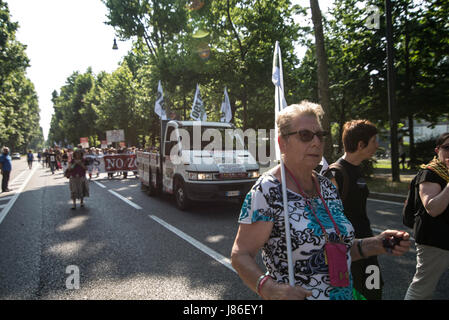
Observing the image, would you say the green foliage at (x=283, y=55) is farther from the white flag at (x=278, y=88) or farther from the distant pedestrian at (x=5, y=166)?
the white flag at (x=278, y=88)

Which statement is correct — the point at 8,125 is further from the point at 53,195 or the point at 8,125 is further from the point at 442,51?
the point at 442,51

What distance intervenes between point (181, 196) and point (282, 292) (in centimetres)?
733

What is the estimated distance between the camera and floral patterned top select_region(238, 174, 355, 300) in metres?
1.67

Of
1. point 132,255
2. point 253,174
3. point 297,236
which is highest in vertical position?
point 297,236

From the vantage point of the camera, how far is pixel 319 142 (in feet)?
5.99

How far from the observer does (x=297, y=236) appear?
5.47 ft

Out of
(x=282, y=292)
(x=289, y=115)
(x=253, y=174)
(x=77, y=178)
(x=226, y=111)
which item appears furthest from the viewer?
(x=226, y=111)

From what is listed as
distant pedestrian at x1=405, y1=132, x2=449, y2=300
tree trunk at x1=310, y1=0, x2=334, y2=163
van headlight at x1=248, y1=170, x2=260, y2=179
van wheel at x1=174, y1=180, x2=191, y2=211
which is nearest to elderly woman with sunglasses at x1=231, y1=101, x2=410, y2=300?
distant pedestrian at x1=405, y1=132, x2=449, y2=300

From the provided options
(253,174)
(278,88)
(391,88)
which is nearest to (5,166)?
(253,174)

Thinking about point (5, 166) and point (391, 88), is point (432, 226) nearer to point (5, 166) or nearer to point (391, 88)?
point (391, 88)

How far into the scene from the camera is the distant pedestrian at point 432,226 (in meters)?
2.62

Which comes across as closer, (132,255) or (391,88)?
(132,255)

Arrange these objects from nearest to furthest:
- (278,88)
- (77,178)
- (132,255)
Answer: (278,88) < (132,255) < (77,178)
